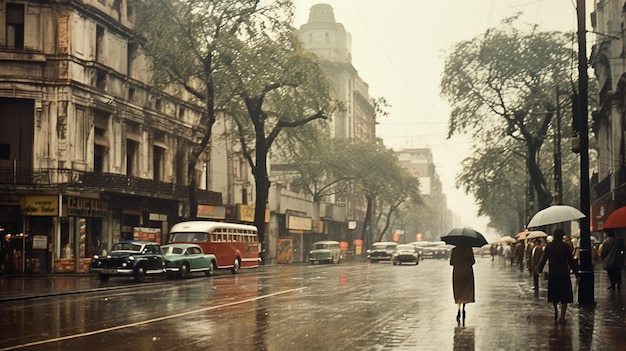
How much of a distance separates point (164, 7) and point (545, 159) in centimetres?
4740

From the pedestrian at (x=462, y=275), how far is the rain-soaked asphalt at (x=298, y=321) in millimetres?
519

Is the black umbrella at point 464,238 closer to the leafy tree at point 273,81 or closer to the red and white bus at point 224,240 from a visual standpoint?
the red and white bus at point 224,240

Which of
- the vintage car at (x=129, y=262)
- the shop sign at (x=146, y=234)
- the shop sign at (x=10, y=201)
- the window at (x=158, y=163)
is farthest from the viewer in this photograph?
the window at (x=158, y=163)

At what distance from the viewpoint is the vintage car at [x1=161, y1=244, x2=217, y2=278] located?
3644 centimetres

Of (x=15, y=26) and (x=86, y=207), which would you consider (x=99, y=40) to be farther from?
(x=86, y=207)

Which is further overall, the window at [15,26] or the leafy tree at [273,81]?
the leafy tree at [273,81]

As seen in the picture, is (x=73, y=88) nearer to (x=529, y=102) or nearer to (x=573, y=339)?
(x=529, y=102)

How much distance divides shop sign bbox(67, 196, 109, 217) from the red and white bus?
4121mm

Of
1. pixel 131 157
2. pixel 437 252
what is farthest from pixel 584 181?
pixel 437 252

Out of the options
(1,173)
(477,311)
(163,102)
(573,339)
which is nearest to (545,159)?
(163,102)

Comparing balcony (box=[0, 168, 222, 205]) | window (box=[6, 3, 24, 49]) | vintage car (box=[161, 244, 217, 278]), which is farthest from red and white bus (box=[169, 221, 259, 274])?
window (box=[6, 3, 24, 49])

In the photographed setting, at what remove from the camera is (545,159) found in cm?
7869

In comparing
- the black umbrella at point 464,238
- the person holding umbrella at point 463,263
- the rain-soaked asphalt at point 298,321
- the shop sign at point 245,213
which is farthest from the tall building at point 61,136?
the person holding umbrella at point 463,263

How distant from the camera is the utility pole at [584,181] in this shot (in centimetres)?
2000
